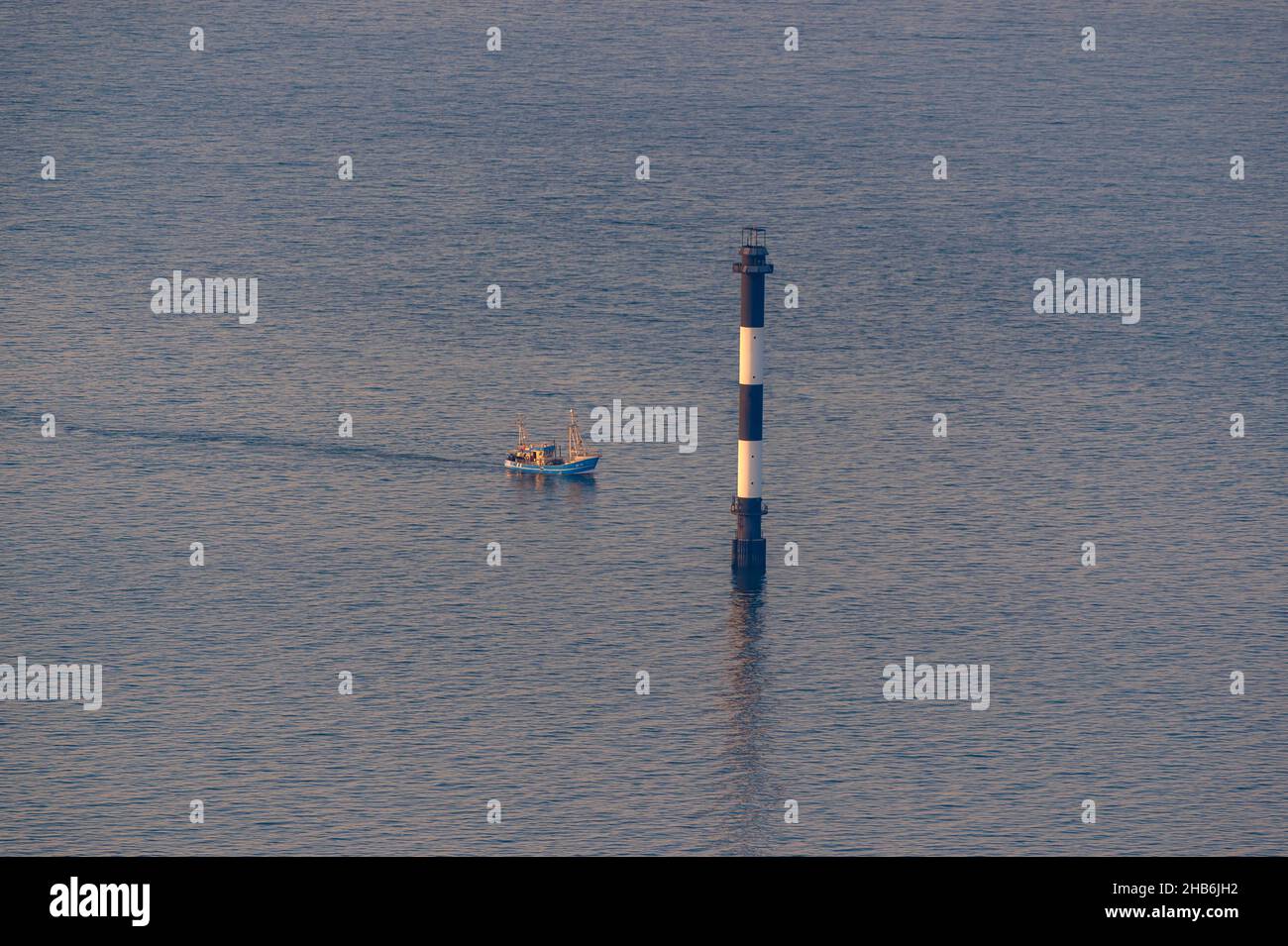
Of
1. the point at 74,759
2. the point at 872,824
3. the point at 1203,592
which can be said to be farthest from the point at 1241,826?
the point at 74,759

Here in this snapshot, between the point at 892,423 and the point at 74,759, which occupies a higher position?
the point at 892,423

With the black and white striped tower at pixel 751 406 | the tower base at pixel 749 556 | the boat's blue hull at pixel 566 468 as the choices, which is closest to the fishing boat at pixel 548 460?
the boat's blue hull at pixel 566 468

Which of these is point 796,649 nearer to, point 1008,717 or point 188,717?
point 1008,717

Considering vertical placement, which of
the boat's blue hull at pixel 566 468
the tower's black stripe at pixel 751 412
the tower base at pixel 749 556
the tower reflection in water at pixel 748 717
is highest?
the boat's blue hull at pixel 566 468

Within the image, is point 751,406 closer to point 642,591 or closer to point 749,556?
point 749,556

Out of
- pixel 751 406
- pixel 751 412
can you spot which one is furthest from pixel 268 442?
pixel 751 406

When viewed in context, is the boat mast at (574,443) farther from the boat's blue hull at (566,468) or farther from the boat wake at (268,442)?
the boat wake at (268,442)

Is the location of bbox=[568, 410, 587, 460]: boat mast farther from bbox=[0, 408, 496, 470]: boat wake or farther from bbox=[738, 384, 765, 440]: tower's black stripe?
bbox=[738, 384, 765, 440]: tower's black stripe
